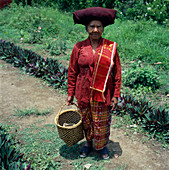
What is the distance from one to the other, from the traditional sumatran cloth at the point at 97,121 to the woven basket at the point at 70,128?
0.11 m

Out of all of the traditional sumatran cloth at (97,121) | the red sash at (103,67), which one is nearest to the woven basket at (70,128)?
the traditional sumatran cloth at (97,121)

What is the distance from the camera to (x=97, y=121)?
299cm

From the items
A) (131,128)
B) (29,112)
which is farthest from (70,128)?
(29,112)

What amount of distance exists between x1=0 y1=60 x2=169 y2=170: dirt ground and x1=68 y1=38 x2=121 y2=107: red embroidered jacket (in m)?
1.12

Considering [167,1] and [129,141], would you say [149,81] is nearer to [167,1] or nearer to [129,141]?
[129,141]

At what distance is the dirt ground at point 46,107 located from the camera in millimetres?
3346

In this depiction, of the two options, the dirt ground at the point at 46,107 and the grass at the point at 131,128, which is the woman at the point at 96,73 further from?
the grass at the point at 131,128

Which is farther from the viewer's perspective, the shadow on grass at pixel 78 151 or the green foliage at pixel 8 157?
the shadow on grass at pixel 78 151

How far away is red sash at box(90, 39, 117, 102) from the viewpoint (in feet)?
8.89

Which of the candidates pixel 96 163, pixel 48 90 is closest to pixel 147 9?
pixel 48 90

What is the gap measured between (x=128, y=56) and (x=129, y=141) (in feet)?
10.7

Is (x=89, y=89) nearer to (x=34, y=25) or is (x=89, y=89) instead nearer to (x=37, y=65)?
(x=37, y=65)

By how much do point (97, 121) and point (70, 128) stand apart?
378mm

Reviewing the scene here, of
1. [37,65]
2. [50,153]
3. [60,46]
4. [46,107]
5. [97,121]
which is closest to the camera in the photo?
[97,121]
